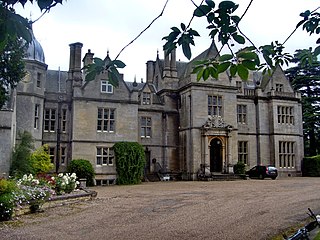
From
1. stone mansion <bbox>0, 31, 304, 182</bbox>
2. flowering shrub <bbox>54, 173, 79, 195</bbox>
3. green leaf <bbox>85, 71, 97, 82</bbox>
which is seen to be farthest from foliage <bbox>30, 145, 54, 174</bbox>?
green leaf <bbox>85, 71, 97, 82</bbox>

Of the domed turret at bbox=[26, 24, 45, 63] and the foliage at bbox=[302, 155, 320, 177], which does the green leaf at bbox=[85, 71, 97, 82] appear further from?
the foliage at bbox=[302, 155, 320, 177]

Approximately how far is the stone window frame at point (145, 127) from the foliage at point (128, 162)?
8.83 ft

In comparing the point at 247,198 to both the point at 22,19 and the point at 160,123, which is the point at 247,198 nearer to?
the point at 22,19

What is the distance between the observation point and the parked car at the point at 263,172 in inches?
1122

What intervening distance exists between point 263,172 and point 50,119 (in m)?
16.3

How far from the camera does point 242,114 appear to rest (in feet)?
108

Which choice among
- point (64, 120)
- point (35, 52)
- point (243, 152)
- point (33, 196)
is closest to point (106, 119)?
point (64, 120)

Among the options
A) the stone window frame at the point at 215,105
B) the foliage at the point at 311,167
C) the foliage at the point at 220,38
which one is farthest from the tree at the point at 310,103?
the foliage at the point at 220,38

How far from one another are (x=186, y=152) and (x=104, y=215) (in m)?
18.9

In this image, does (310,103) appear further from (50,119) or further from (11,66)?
(11,66)

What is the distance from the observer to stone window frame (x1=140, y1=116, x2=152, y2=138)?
2939cm

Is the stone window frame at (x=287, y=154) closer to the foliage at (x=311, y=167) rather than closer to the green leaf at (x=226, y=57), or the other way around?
the foliage at (x=311, y=167)

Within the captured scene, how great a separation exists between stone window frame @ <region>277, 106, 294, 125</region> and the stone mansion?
3.5 inches

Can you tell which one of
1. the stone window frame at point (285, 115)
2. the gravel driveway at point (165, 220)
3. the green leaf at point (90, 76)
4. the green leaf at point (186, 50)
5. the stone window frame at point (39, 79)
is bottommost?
the gravel driveway at point (165, 220)
